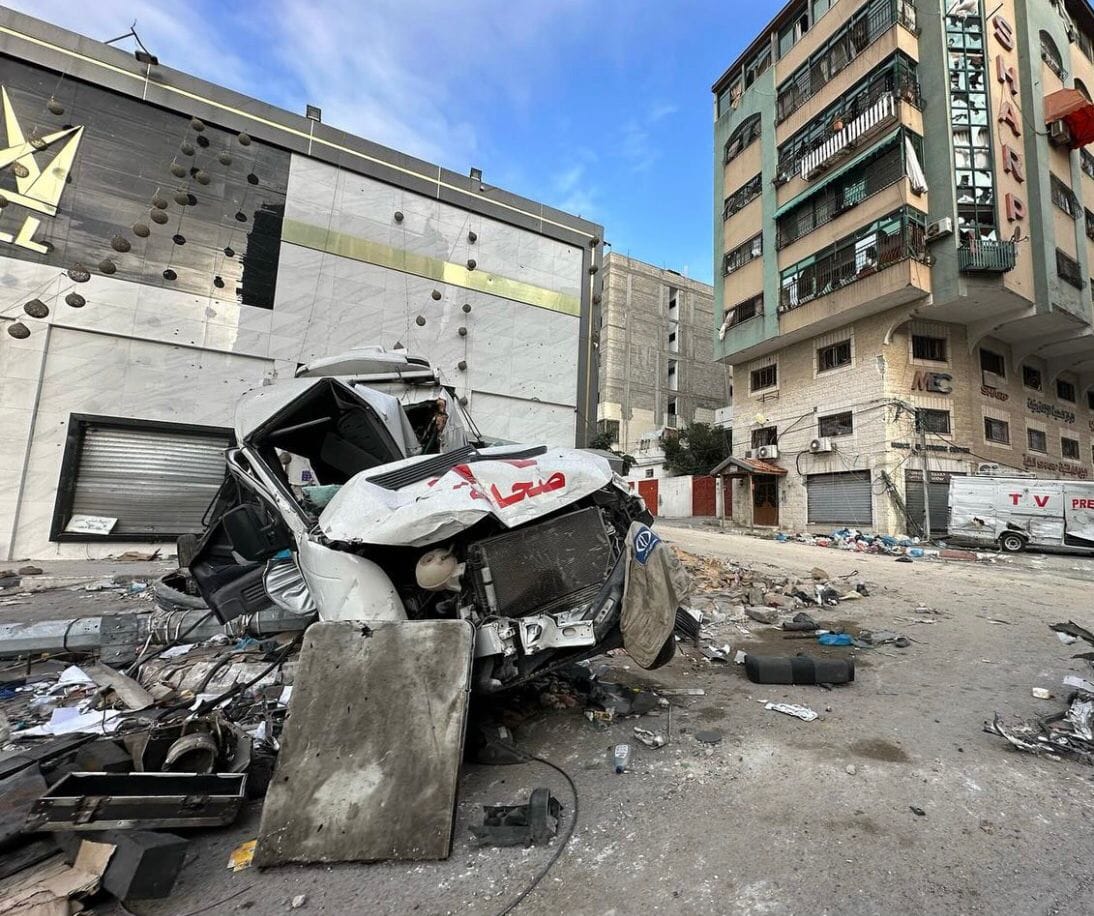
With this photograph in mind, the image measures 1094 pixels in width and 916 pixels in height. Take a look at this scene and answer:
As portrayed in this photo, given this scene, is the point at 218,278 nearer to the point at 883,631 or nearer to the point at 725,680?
the point at 725,680

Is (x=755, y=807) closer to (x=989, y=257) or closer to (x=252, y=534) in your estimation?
(x=252, y=534)

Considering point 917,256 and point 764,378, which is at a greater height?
point 917,256

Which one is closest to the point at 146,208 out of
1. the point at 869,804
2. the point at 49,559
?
the point at 49,559

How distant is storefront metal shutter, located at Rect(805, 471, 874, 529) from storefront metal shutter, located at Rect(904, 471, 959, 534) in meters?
1.15

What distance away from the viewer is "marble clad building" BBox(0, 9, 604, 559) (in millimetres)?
8508

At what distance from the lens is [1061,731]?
2.90 m

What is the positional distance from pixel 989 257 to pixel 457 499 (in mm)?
21231

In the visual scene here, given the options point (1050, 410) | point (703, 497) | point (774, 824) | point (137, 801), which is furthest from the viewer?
point (703, 497)

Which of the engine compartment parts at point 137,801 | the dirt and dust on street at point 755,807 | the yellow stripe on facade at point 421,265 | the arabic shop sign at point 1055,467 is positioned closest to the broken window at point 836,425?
the arabic shop sign at point 1055,467

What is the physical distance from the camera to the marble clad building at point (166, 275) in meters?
8.51

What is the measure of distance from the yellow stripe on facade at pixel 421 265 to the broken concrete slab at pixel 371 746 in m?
10.5

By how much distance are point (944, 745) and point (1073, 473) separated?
27692 millimetres

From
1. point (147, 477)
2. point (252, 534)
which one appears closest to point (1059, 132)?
point (252, 534)

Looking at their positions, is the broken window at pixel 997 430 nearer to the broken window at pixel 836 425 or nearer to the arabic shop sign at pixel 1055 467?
the arabic shop sign at pixel 1055 467
